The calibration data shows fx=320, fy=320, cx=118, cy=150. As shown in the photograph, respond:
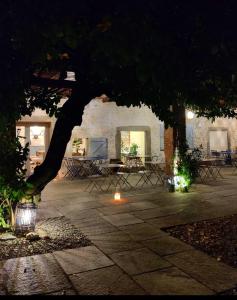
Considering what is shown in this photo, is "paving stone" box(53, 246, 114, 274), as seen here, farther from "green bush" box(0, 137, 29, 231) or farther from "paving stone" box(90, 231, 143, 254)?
"green bush" box(0, 137, 29, 231)

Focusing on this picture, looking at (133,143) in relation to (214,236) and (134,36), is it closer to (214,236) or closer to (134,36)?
(214,236)

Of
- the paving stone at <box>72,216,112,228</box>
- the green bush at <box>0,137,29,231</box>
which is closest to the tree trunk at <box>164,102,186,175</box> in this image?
the paving stone at <box>72,216,112,228</box>

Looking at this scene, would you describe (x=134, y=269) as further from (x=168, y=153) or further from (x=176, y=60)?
(x=168, y=153)

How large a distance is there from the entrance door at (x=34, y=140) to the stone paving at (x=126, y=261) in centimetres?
514

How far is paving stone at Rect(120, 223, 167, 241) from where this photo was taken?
17.4 ft

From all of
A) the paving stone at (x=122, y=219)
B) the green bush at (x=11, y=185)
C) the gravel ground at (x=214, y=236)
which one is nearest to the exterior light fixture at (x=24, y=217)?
the green bush at (x=11, y=185)

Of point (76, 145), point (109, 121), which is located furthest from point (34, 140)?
point (109, 121)

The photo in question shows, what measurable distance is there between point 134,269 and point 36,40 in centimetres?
291

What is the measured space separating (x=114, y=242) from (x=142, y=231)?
73cm

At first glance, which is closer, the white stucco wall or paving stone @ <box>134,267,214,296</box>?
paving stone @ <box>134,267,214,296</box>

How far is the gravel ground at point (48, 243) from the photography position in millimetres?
4756

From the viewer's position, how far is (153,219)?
637 centimetres

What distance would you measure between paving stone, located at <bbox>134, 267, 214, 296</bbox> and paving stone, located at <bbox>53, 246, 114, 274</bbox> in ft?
2.20

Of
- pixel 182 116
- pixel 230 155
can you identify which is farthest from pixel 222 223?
pixel 230 155
